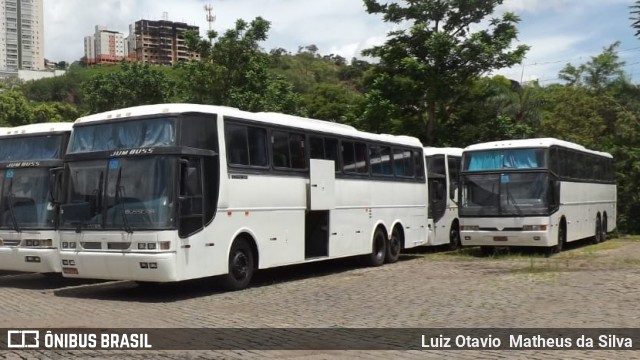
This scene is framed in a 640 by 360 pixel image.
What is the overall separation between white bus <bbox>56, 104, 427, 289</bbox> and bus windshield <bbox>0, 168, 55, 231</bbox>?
1.57 metres

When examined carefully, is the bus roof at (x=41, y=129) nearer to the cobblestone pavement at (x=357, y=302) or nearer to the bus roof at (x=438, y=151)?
the cobblestone pavement at (x=357, y=302)

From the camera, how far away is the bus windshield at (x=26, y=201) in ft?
44.0

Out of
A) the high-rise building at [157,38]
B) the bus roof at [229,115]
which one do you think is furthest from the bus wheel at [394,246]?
the high-rise building at [157,38]

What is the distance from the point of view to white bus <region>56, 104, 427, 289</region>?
36.5ft

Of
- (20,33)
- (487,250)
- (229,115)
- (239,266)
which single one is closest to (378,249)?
(487,250)

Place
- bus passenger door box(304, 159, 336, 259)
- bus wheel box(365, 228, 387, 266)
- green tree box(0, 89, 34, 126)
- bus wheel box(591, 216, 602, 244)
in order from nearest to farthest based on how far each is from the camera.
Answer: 1. bus passenger door box(304, 159, 336, 259)
2. bus wheel box(365, 228, 387, 266)
3. bus wheel box(591, 216, 602, 244)
4. green tree box(0, 89, 34, 126)

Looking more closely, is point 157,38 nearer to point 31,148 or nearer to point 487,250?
point 487,250

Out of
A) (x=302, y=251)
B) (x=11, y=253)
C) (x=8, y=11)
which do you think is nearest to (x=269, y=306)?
(x=302, y=251)

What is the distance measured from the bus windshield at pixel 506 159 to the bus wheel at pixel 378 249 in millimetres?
3790

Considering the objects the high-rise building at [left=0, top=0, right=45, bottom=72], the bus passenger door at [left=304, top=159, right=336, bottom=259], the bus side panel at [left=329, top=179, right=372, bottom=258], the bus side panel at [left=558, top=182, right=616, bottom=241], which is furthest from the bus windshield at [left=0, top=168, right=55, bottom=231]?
the high-rise building at [left=0, top=0, right=45, bottom=72]

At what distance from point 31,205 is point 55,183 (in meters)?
0.80

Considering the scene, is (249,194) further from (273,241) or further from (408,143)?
(408,143)

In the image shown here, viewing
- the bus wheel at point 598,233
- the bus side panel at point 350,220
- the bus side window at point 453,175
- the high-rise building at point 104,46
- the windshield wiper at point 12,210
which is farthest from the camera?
the high-rise building at point 104,46

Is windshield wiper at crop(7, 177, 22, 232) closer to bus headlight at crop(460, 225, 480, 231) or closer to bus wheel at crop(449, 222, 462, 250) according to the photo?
bus headlight at crop(460, 225, 480, 231)
